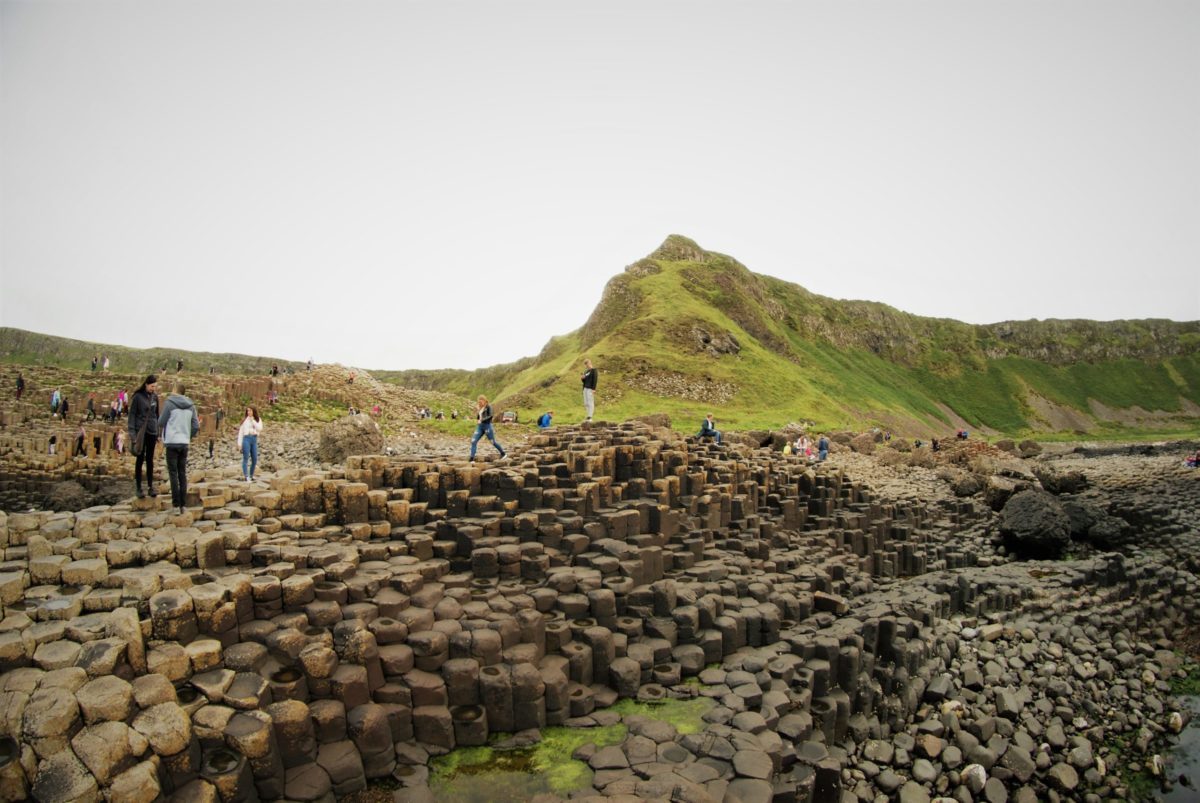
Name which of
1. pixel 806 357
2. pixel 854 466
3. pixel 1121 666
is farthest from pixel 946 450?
pixel 806 357

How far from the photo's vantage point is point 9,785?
4391 millimetres

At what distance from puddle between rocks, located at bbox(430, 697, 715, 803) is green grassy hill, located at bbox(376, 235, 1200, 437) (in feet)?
Answer: 96.4

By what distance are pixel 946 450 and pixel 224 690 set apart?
39.6 m

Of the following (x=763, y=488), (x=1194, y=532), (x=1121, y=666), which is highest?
(x=763, y=488)

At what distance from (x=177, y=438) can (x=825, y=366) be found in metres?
67.8

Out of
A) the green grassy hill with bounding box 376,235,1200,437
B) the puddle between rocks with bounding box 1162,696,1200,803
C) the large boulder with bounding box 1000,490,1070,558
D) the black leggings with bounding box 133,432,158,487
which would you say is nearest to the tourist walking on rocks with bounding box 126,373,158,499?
the black leggings with bounding box 133,432,158,487

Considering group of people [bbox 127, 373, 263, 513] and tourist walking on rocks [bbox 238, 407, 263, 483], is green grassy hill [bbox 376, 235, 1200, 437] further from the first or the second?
group of people [bbox 127, 373, 263, 513]

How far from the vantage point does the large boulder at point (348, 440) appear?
2125cm

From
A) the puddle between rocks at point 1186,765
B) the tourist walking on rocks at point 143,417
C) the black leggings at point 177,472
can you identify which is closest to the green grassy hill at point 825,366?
the puddle between rocks at point 1186,765

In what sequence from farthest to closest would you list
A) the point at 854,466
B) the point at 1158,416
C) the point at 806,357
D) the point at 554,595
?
the point at 1158,416
the point at 806,357
the point at 854,466
the point at 554,595

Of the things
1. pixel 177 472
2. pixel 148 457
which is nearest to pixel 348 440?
pixel 148 457

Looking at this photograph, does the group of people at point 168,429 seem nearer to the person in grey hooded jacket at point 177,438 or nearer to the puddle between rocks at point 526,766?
the person in grey hooded jacket at point 177,438

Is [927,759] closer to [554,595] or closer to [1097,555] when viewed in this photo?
[554,595]

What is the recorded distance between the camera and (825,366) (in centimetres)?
6956
